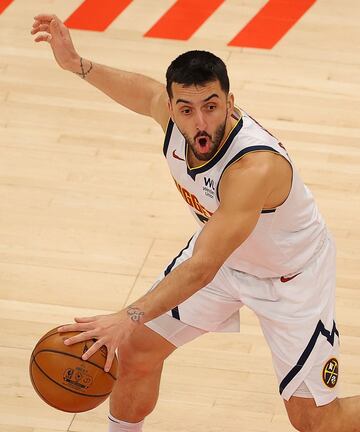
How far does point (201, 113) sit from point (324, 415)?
4.84 feet

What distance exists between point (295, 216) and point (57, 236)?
2668 millimetres

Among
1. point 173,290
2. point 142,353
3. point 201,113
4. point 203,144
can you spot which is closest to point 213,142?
point 203,144

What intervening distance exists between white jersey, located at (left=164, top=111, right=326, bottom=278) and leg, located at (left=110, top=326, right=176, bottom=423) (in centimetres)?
50

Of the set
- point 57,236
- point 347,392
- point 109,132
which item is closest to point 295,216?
point 347,392

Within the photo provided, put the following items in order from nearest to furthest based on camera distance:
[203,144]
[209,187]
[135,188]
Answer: [203,144] → [209,187] → [135,188]

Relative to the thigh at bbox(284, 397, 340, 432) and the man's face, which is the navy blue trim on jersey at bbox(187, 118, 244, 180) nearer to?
the man's face

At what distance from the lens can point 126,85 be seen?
5.50 m

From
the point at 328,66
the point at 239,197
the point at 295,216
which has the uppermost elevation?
the point at 239,197

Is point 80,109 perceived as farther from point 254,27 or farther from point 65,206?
point 254,27

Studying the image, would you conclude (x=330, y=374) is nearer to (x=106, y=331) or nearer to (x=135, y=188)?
(x=106, y=331)

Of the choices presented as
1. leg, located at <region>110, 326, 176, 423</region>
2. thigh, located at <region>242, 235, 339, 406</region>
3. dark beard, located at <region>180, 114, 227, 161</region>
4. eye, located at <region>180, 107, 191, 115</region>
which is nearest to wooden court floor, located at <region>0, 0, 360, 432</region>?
leg, located at <region>110, 326, 176, 423</region>

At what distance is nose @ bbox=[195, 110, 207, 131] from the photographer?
4.65 meters

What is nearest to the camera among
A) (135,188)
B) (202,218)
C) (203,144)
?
(203,144)

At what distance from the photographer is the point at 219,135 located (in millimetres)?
4734
